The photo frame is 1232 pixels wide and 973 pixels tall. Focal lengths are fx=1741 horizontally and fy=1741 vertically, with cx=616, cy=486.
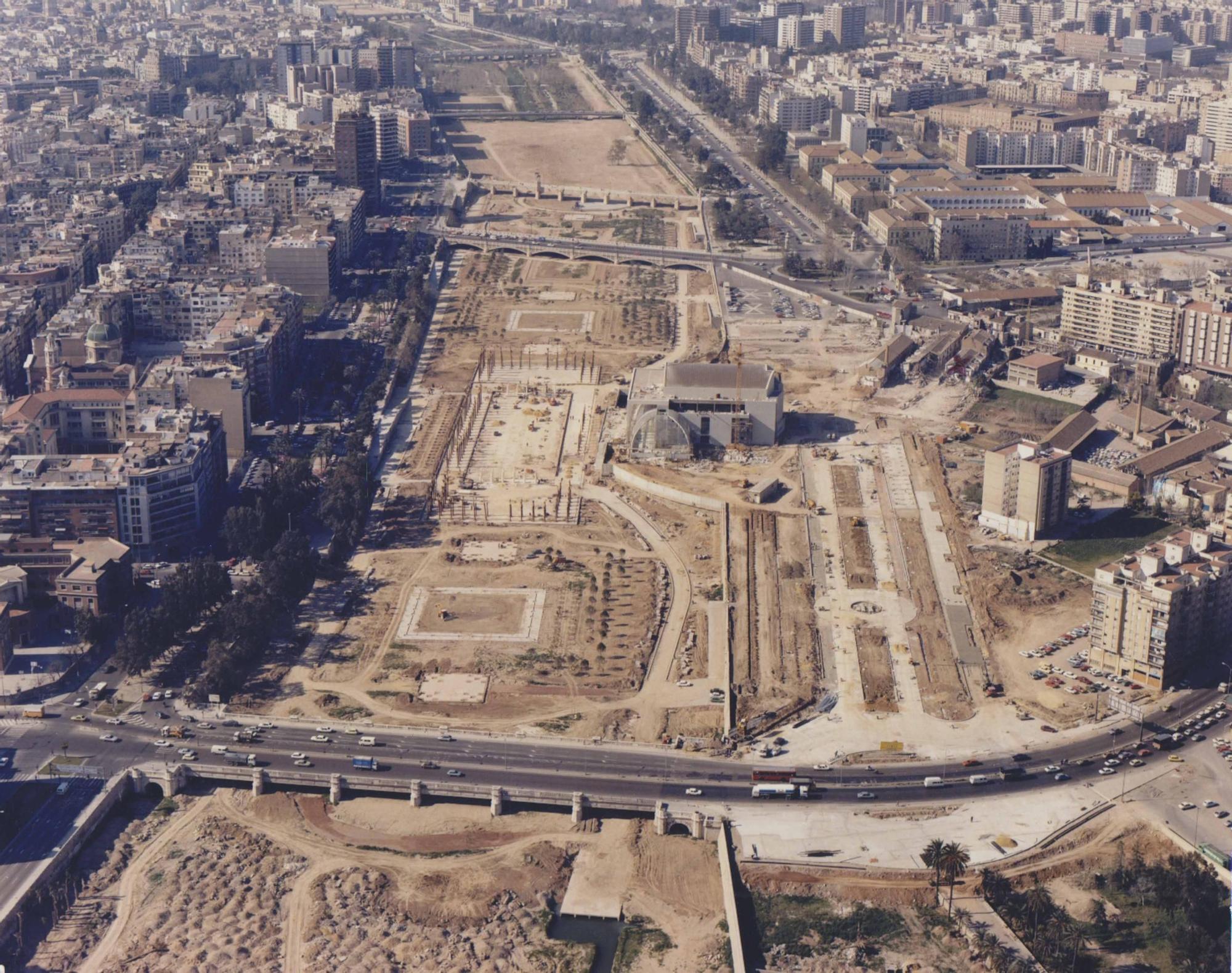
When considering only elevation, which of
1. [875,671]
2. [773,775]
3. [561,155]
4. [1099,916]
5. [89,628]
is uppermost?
[561,155]

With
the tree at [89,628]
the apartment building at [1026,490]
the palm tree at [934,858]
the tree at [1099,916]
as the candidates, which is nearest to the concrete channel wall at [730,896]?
the palm tree at [934,858]

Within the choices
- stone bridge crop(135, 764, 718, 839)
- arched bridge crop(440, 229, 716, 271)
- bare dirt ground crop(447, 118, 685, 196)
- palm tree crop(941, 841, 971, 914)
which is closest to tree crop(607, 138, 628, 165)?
bare dirt ground crop(447, 118, 685, 196)

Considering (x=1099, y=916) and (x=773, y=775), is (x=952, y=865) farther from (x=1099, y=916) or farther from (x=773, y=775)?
(x=773, y=775)

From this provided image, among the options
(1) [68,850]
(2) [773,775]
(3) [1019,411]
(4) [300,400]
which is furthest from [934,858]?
(4) [300,400]

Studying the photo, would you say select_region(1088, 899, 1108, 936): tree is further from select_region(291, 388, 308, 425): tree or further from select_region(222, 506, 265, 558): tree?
select_region(291, 388, 308, 425): tree

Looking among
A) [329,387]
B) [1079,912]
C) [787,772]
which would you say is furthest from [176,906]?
[329,387]

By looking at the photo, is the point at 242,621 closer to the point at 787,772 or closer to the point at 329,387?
the point at 787,772
